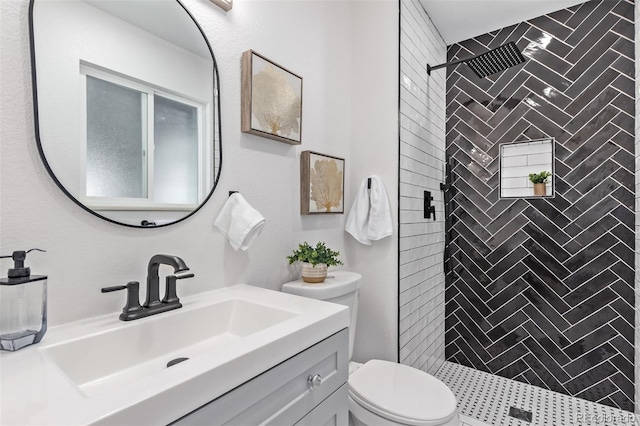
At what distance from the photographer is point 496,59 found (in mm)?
2002

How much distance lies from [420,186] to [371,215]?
1.75ft

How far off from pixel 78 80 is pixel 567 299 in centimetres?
285

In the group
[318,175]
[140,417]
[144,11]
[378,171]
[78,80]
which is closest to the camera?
[140,417]

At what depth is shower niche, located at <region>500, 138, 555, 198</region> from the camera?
92.6 inches

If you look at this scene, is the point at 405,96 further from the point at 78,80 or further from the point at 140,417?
the point at 140,417

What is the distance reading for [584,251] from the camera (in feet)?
7.34

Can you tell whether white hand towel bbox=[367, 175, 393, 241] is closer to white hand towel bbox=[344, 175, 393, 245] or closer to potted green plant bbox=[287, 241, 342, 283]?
white hand towel bbox=[344, 175, 393, 245]

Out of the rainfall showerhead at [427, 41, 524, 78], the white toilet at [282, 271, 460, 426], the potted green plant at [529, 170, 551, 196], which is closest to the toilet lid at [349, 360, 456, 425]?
the white toilet at [282, 271, 460, 426]

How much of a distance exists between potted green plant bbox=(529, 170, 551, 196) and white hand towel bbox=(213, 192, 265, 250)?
199 cm

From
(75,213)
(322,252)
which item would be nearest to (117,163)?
(75,213)

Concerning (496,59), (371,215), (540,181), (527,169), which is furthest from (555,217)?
(371,215)

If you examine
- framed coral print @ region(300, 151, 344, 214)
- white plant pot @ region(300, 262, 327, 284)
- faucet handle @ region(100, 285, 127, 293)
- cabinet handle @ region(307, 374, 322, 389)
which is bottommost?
cabinet handle @ region(307, 374, 322, 389)

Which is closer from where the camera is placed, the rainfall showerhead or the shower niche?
the rainfall showerhead

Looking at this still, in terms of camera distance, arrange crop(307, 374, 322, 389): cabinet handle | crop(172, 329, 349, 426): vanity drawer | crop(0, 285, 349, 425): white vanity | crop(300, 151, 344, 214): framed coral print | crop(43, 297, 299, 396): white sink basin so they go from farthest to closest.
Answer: crop(300, 151, 344, 214): framed coral print < crop(307, 374, 322, 389): cabinet handle < crop(43, 297, 299, 396): white sink basin < crop(172, 329, 349, 426): vanity drawer < crop(0, 285, 349, 425): white vanity
